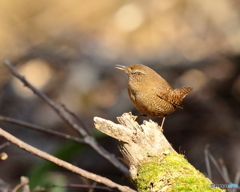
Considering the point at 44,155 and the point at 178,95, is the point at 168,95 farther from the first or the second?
the point at 44,155

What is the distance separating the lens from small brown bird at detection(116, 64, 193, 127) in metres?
3.57

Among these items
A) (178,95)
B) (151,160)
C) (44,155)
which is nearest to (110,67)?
(178,95)

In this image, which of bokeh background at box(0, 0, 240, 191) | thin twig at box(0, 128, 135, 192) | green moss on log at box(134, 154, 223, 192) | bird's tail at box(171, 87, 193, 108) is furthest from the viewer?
bokeh background at box(0, 0, 240, 191)

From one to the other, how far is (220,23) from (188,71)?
7.44 ft

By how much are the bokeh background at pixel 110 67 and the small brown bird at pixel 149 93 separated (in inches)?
22.3

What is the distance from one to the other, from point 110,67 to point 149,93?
3.48 meters

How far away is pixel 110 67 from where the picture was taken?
703 centimetres

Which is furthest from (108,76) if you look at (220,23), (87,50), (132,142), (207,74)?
(132,142)

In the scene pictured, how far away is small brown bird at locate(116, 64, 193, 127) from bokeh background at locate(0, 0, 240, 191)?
1.86 ft

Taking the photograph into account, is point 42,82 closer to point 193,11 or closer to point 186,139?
point 186,139

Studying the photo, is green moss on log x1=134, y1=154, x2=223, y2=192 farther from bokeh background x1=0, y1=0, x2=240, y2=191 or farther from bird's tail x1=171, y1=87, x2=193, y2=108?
bokeh background x1=0, y1=0, x2=240, y2=191

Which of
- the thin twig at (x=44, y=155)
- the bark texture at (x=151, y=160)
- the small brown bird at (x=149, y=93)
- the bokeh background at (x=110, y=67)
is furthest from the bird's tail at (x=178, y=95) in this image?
the thin twig at (x=44, y=155)

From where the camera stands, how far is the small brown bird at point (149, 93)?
357cm

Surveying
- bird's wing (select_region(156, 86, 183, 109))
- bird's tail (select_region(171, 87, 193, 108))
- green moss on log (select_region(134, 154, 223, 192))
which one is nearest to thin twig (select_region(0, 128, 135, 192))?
green moss on log (select_region(134, 154, 223, 192))
